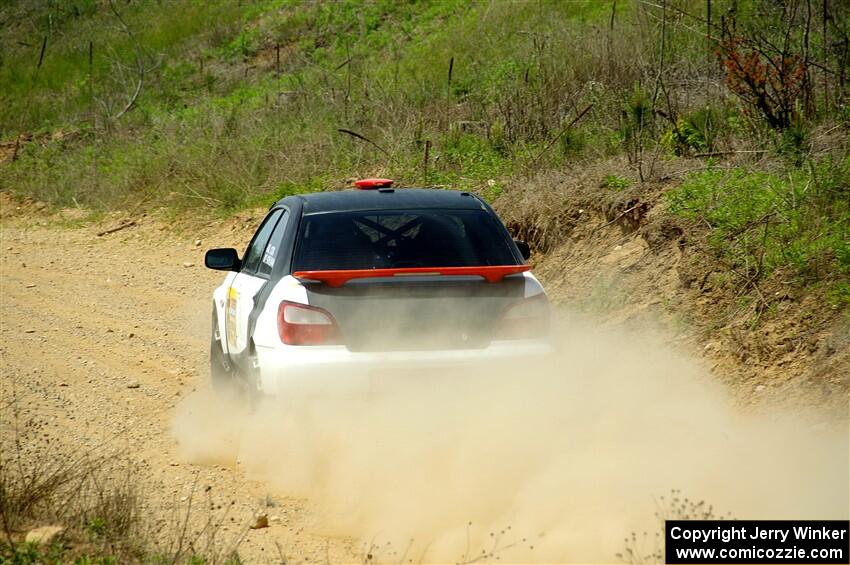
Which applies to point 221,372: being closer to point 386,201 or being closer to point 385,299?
point 386,201

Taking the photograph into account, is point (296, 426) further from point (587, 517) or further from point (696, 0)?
point (696, 0)

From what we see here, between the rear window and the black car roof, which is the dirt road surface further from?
the black car roof

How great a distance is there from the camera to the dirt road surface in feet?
19.2

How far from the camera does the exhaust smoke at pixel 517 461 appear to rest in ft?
15.8

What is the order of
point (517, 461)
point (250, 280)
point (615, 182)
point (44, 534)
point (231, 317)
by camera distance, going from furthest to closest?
point (615, 182) → point (231, 317) → point (250, 280) → point (517, 461) → point (44, 534)

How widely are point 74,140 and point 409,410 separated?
780 inches

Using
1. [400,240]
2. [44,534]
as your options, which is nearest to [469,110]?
[400,240]

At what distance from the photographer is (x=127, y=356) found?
402 inches

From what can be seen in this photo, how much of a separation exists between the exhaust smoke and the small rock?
1352 mm

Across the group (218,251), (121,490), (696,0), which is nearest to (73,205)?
(696,0)

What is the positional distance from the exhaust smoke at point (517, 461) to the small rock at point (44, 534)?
1352mm

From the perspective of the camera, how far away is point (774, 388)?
6.73 m

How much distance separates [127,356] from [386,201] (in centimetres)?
449

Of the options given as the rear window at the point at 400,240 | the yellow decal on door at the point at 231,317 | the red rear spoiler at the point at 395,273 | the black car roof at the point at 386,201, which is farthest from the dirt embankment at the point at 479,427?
the black car roof at the point at 386,201
